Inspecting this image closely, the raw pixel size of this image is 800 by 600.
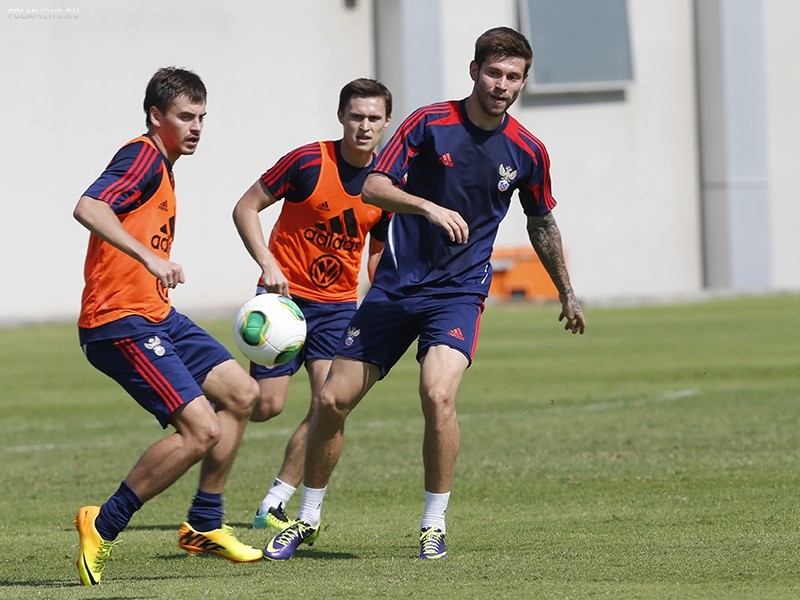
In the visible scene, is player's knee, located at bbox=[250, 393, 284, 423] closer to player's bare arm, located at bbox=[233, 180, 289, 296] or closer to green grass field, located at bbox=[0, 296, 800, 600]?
green grass field, located at bbox=[0, 296, 800, 600]

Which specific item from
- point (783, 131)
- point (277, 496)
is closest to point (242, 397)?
point (277, 496)

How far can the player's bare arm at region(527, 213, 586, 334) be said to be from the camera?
7895 millimetres

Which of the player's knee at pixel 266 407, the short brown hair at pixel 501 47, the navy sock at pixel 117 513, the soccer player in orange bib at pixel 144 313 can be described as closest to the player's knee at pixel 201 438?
the soccer player in orange bib at pixel 144 313

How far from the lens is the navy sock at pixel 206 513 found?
25.6ft

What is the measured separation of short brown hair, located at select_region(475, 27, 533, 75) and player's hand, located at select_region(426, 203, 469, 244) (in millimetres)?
861

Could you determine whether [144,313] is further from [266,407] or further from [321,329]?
[266,407]

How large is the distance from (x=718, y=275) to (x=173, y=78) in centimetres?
3008

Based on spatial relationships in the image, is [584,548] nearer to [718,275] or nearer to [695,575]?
[695,575]

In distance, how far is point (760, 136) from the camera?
35.7 meters

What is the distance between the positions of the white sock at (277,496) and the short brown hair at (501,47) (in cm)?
283

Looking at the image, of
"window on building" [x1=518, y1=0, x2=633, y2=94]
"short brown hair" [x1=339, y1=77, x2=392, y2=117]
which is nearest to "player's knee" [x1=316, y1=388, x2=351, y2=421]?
"short brown hair" [x1=339, y1=77, x2=392, y2=117]

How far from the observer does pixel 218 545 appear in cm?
764

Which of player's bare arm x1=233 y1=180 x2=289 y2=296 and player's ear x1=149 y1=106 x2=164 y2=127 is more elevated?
player's ear x1=149 y1=106 x2=164 y2=127

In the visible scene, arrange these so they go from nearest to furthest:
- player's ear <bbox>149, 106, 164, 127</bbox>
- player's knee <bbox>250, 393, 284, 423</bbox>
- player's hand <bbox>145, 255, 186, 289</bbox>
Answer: player's hand <bbox>145, 255, 186, 289</bbox>, player's ear <bbox>149, 106, 164, 127</bbox>, player's knee <bbox>250, 393, 284, 423</bbox>
